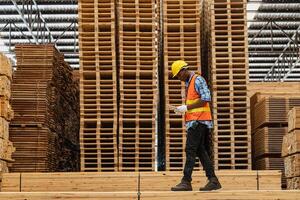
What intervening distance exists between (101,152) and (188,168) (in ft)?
11.6

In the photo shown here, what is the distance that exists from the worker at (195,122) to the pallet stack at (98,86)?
132 inches

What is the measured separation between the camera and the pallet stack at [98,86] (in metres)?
9.66

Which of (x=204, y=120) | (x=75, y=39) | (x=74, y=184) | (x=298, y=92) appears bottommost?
(x=74, y=184)

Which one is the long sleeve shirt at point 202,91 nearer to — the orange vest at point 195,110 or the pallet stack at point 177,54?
the orange vest at point 195,110

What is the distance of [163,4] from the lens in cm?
1023

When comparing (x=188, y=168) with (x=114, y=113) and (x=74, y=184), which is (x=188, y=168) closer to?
(x=74, y=184)

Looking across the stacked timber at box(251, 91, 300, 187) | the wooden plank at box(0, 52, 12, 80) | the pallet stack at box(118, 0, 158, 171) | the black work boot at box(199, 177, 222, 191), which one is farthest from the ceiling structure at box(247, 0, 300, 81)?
the black work boot at box(199, 177, 222, 191)

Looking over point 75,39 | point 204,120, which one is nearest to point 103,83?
point 204,120

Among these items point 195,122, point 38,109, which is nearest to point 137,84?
point 38,109

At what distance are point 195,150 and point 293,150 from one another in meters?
3.11

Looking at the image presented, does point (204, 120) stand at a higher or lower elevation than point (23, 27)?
lower

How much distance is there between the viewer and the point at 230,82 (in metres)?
9.98

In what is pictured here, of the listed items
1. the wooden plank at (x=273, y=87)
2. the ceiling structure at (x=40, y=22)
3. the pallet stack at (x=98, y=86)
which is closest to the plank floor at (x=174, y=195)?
the pallet stack at (x=98, y=86)

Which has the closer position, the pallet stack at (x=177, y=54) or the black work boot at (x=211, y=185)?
the black work boot at (x=211, y=185)
